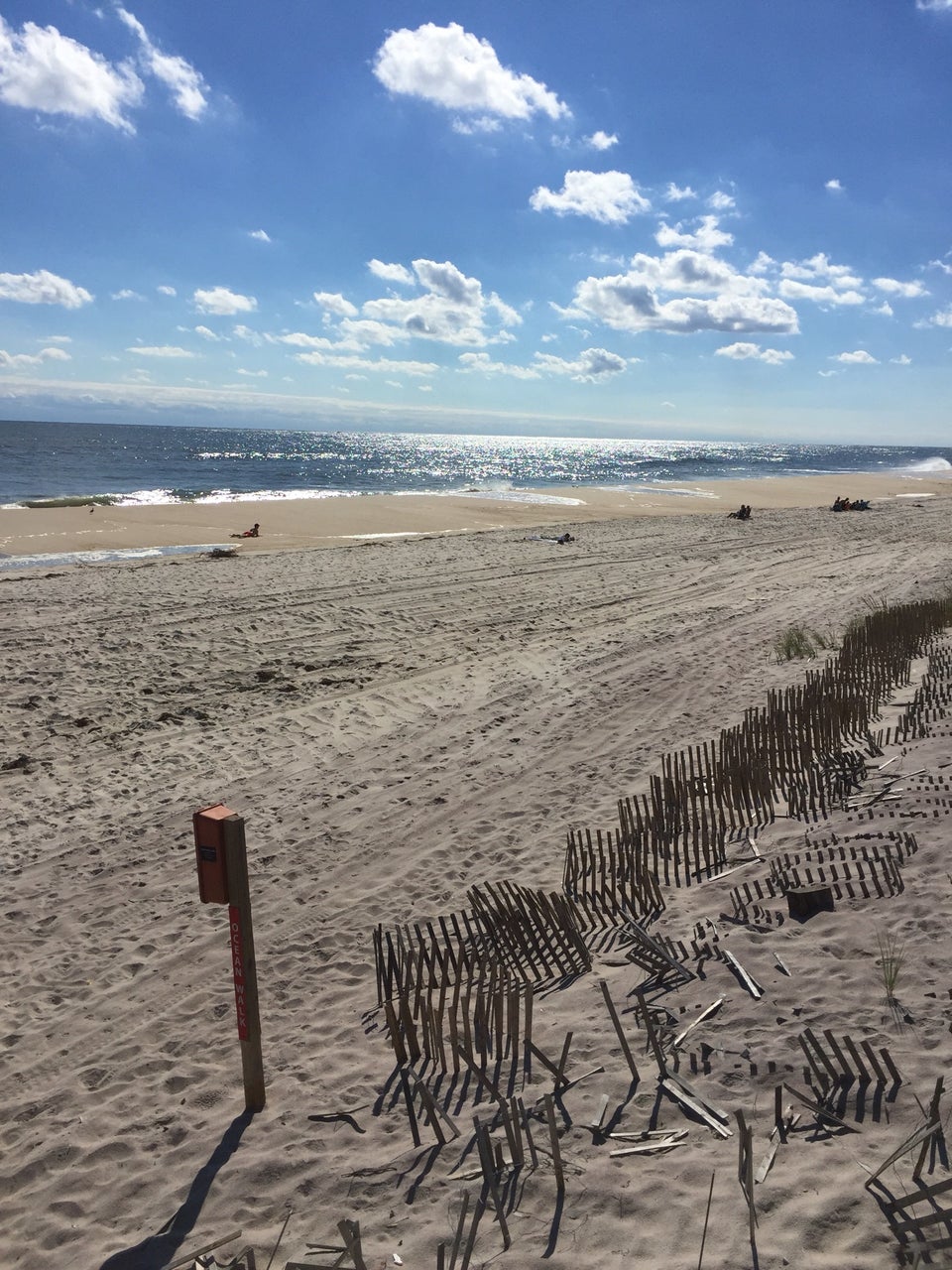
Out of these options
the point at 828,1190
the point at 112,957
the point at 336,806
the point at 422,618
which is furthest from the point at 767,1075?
the point at 422,618

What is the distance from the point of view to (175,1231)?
2.96 meters

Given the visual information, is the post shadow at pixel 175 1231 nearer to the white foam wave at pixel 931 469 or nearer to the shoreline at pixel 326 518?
the shoreline at pixel 326 518

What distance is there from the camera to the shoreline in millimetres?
21531

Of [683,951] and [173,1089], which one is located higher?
[683,951]

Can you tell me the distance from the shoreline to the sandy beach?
910 cm

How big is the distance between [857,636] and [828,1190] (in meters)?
7.80

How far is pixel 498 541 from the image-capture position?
20422mm

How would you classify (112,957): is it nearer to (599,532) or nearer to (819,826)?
(819,826)

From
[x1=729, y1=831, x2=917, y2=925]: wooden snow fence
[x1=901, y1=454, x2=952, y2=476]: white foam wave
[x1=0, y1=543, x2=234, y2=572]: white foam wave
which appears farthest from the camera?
[x1=901, y1=454, x2=952, y2=476]: white foam wave

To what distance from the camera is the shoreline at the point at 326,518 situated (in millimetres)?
21531

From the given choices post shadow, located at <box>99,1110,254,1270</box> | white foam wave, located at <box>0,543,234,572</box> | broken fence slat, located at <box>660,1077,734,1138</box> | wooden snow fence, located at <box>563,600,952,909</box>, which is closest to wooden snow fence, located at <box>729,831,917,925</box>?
wooden snow fence, located at <box>563,600,952,909</box>

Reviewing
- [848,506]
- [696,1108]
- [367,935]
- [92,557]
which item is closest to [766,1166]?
[696,1108]

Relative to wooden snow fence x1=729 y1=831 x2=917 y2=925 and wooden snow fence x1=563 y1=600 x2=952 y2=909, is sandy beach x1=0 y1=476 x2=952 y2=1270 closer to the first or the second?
wooden snow fence x1=729 y1=831 x2=917 y2=925

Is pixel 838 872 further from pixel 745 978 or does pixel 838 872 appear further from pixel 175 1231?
pixel 175 1231
